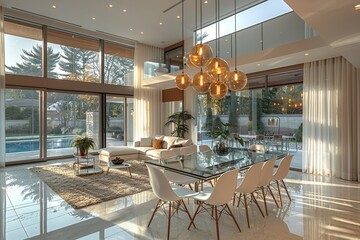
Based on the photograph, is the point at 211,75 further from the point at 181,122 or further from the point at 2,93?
the point at 2,93

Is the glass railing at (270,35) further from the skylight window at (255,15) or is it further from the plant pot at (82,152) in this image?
the plant pot at (82,152)

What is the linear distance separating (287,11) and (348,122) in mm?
3252

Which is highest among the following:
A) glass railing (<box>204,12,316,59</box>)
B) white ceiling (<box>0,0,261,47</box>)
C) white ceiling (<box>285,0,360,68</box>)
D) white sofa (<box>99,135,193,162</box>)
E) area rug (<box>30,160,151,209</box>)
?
white ceiling (<box>0,0,261,47</box>)

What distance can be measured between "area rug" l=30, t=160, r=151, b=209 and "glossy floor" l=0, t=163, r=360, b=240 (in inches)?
7.8

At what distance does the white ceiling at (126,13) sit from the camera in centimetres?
626

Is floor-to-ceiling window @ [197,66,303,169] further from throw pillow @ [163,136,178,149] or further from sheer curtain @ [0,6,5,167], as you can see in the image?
sheer curtain @ [0,6,5,167]

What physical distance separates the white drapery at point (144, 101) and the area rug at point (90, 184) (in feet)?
11.0

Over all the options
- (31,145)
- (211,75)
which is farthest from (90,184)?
(31,145)

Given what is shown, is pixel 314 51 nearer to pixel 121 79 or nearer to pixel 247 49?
pixel 247 49

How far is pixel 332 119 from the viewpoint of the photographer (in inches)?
221

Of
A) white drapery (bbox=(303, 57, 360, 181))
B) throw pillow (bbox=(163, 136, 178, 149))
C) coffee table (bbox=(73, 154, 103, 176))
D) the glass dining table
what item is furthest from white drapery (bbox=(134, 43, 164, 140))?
white drapery (bbox=(303, 57, 360, 181))

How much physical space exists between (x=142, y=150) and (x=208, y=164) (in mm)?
4171

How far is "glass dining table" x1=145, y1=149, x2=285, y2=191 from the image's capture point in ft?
9.82

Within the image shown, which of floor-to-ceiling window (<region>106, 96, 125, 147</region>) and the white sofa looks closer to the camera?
the white sofa
